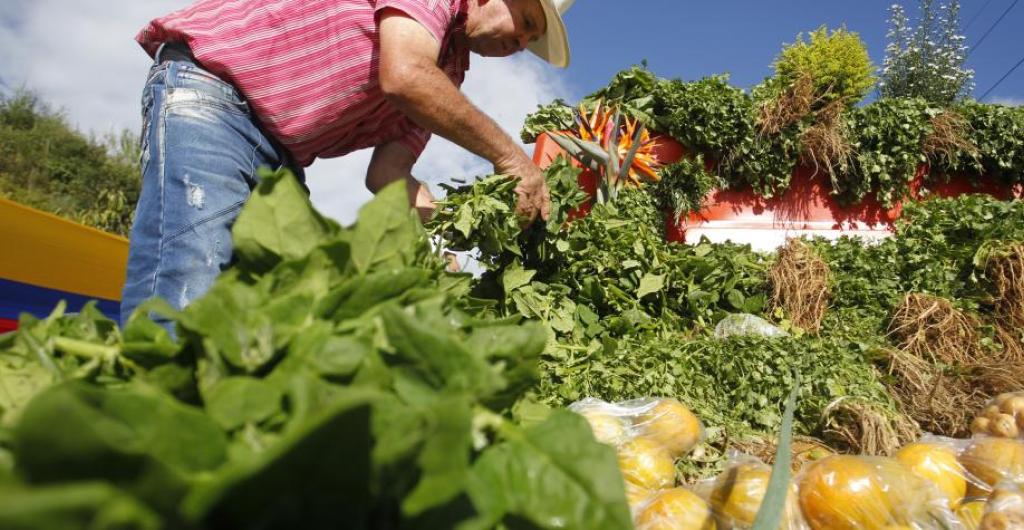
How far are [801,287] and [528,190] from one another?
7.24 ft

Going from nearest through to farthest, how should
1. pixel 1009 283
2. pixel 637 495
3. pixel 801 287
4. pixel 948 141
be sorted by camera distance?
pixel 637 495 → pixel 1009 283 → pixel 801 287 → pixel 948 141

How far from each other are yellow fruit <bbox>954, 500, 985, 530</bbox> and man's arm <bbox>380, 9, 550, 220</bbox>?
190cm

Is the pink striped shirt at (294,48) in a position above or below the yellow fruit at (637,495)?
above

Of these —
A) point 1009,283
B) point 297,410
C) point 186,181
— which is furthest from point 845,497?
point 1009,283

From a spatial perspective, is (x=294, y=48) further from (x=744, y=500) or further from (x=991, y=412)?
(x=991, y=412)

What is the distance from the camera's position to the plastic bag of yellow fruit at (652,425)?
6.52 feet

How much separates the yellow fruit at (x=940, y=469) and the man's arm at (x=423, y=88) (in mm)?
1743

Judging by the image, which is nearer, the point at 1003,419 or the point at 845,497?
the point at 845,497

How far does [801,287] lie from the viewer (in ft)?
12.5

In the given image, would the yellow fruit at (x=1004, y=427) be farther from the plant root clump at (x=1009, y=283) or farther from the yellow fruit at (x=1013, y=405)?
the plant root clump at (x=1009, y=283)

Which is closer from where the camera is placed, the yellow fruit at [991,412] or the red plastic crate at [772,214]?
the yellow fruit at [991,412]

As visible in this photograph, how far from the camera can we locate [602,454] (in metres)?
0.62

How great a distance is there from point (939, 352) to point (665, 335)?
5.17 feet

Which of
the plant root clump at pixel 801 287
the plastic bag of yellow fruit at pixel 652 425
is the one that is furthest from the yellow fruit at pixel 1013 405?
the plant root clump at pixel 801 287
